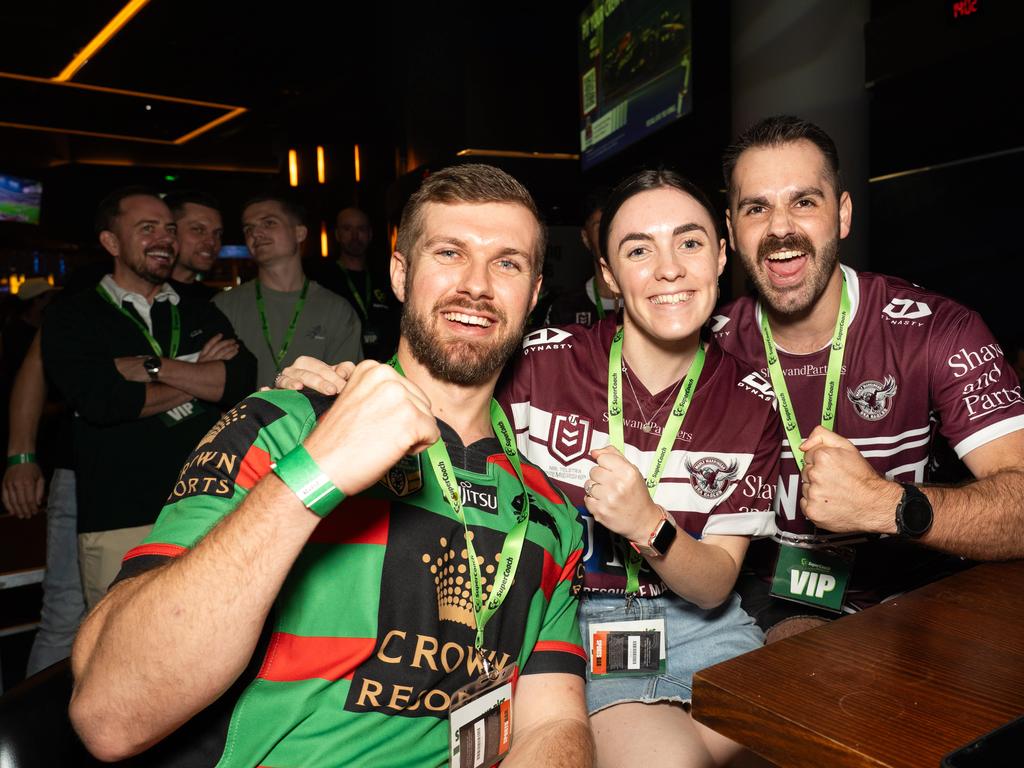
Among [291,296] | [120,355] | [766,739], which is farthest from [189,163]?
[766,739]

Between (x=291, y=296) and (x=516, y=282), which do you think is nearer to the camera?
(x=516, y=282)

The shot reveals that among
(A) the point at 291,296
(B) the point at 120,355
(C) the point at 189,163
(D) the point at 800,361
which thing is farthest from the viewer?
(C) the point at 189,163

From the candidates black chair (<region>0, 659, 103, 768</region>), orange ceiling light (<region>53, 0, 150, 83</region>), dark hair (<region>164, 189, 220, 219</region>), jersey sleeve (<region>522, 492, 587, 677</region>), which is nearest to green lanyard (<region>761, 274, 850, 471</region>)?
jersey sleeve (<region>522, 492, 587, 677</region>)

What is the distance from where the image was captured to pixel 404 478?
131 centimetres

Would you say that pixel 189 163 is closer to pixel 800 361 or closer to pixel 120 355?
pixel 120 355

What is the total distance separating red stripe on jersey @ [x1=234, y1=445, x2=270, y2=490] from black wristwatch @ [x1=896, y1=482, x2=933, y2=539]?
1.30 m

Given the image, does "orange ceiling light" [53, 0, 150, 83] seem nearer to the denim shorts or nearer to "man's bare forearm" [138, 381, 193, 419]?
"man's bare forearm" [138, 381, 193, 419]

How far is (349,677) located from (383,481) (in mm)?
330

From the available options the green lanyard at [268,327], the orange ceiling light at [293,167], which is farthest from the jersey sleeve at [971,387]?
the orange ceiling light at [293,167]

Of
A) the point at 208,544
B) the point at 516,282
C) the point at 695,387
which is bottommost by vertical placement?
the point at 208,544

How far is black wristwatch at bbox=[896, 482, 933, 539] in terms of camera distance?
5.10 feet

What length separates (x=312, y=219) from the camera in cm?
1065

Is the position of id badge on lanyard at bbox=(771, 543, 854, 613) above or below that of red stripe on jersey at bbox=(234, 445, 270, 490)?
below

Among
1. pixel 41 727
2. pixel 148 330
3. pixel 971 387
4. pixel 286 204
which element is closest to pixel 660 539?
pixel 971 387
